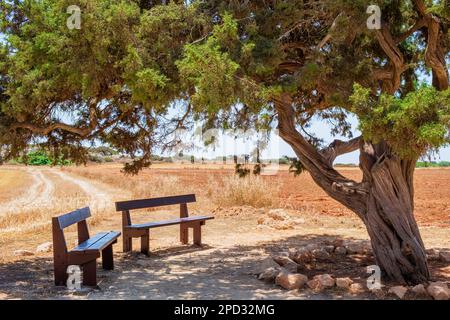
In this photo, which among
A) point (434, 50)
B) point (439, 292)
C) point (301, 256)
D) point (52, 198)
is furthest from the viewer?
point (52, 198)

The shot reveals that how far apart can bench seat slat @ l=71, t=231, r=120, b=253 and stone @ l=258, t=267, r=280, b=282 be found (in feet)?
7.41

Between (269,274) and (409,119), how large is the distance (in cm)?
315

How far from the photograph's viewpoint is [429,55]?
6.65m

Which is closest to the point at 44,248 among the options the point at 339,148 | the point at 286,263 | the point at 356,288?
the point at 286,263

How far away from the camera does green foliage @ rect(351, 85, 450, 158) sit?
4834 mm

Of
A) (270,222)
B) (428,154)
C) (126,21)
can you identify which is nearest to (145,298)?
(126,21)

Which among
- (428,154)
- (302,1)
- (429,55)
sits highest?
(302,1)

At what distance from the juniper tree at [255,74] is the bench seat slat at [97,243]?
1.65 meters

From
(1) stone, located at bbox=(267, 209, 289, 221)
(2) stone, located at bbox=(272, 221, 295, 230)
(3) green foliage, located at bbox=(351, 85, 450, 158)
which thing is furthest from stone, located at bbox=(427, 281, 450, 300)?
(1) stone, located at bbox=(267, 209, 289, 221)

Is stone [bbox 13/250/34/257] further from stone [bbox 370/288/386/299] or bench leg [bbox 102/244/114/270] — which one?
stone [bbox 370/288/386/299]

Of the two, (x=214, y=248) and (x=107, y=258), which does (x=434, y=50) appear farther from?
(x=107, y=258)

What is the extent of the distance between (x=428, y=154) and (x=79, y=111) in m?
5.31

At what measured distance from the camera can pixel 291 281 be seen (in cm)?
647
